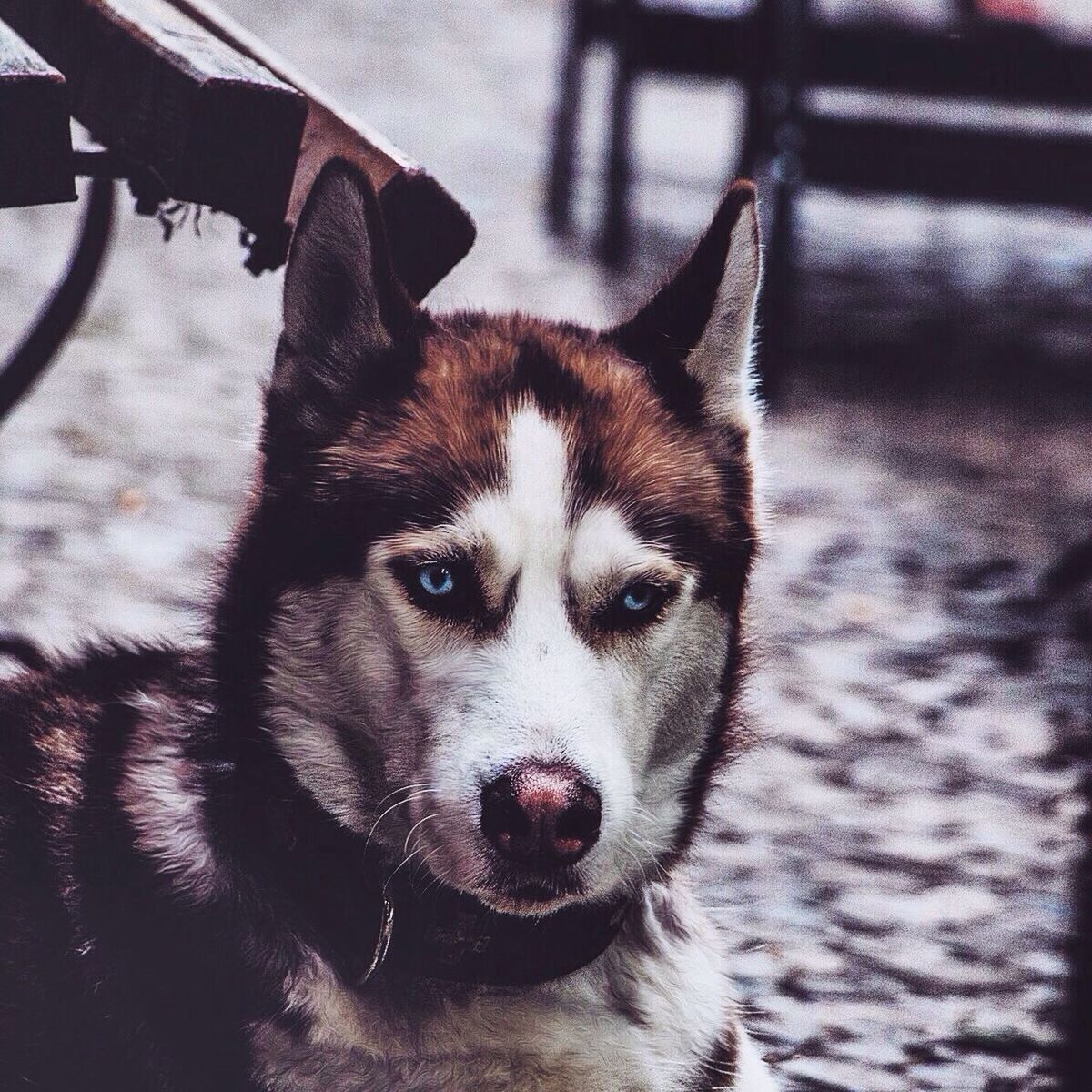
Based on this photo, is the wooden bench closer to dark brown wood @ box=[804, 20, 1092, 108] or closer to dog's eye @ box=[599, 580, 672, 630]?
dog's eye @ box=[599, 580, 672, 630]

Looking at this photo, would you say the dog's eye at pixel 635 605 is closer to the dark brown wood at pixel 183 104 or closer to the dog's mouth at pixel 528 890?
the dog's mouth at pixel 528 890

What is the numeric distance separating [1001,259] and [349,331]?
7.78 metres

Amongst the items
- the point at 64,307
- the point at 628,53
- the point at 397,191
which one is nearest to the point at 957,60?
the point at 628,53

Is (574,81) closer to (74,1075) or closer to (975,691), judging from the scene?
(975,691)

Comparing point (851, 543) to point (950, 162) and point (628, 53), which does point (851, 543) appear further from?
point (628, 53)

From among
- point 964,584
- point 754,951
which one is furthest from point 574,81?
point 754,951

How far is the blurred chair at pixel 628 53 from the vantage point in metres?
8.35

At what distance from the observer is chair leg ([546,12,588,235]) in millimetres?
9109

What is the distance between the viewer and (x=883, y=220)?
10422mm

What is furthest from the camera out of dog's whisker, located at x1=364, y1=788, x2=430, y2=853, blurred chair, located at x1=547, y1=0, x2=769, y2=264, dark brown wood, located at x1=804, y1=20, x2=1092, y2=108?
blurred chair, located at x1=547, y1=0, x2=769, y2=264

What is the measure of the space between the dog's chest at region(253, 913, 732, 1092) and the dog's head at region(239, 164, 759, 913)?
17 centimetres

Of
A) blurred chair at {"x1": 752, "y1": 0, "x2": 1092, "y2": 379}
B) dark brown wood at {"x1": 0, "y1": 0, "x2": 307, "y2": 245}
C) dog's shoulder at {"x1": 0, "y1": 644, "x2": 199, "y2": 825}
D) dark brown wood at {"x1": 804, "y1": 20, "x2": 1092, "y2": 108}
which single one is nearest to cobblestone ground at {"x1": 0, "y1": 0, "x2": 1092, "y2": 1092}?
dog's shoulder at {"x1": 0, "y1": 644, "x2": 199, "y2": 825}

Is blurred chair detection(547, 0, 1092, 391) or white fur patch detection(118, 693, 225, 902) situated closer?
white fur patch detection(118, 693, 225, 902)

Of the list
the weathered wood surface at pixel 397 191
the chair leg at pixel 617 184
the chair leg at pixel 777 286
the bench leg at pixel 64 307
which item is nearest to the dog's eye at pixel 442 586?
the weathered wood surface at pixel 397 191
